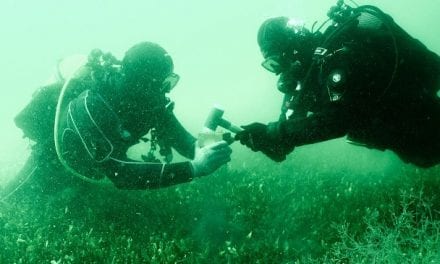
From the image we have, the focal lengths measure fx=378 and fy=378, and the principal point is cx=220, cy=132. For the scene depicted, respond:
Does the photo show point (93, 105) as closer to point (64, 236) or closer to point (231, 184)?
point (64, 236)

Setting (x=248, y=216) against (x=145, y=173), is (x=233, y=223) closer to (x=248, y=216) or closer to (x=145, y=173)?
(x=248, y=216)

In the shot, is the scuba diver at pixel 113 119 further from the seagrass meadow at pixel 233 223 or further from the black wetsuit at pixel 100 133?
the seagrass meadow at pixel 233 223

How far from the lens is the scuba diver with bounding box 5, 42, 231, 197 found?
16.7 ft

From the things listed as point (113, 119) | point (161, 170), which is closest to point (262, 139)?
point (161, 170)

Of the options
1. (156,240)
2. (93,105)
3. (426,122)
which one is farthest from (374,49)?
(156,240)

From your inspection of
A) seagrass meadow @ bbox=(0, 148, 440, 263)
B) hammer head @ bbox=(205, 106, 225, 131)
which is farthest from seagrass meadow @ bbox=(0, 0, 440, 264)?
hammer head @ bbox=(205, 106, 225, 131)

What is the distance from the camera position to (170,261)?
496cm

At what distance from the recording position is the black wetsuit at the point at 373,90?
4.05m

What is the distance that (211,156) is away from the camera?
16.7 ft

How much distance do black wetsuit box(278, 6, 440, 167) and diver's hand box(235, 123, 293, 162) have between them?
14cm

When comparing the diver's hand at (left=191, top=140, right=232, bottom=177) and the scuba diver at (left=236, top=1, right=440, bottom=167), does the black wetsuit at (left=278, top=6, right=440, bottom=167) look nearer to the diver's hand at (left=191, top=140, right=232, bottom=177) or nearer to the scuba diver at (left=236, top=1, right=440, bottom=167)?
the scuba diver at (left=236, top=1, right=440, bottom=167)

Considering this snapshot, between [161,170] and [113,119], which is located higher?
[113,119]

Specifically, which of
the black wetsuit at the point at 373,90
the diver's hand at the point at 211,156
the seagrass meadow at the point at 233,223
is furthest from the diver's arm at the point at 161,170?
A: the black wetsuit at the point at 373,90

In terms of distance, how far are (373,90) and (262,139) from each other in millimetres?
1405
